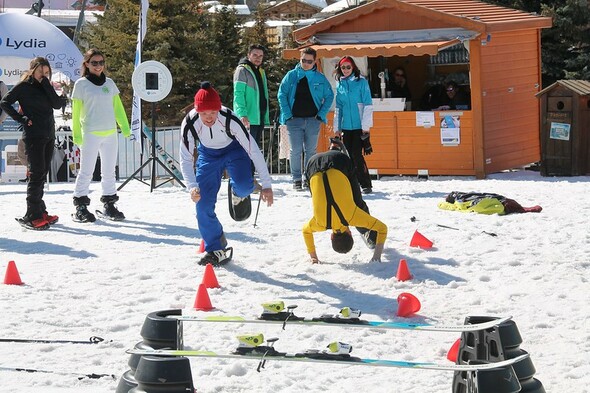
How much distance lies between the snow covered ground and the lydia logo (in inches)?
331

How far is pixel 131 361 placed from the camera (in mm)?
5109

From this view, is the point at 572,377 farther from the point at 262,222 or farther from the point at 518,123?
the point at 518,123

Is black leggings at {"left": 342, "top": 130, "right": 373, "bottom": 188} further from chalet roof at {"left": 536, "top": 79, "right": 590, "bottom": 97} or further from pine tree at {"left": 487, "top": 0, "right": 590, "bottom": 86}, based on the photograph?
pine tree at {"left": 487, "top": 0, "right": 590, "bottom": 86}

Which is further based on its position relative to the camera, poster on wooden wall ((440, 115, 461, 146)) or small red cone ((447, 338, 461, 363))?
poster on wooden wall ((440, 115, 461, 146))

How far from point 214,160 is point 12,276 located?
2001 millimetres

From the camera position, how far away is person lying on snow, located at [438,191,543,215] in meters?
11.7

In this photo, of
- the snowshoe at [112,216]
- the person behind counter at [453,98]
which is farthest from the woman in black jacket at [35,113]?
the person behind counter at [453,98]

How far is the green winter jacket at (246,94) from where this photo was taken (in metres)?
13.4

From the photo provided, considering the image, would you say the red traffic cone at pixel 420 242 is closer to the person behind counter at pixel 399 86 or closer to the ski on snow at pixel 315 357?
the ski on snow at pixel 315 357

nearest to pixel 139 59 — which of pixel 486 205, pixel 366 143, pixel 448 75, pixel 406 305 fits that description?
pixel 366 143

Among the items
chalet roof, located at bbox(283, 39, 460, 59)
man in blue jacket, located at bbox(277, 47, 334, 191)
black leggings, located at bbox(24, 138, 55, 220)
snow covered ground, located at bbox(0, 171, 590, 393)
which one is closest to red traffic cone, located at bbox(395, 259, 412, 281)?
snow covered ground, located at bbox(0, 171, 590, 393)

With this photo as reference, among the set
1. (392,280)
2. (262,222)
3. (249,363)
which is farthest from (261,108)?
(249,363)

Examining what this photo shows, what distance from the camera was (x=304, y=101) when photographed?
45.1ft

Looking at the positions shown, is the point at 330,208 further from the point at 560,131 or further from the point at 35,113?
the point at 560,131
